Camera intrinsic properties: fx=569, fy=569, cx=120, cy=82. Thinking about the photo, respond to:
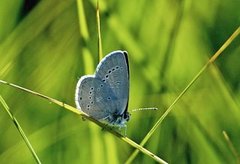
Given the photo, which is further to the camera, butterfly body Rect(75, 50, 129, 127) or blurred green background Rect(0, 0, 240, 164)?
blurred green background Rect(0, 0, 240, 164)

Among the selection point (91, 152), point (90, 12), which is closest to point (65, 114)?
point (91, 152)

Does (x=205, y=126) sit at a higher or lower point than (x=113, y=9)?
lower

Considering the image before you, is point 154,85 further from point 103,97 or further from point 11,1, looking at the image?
point 11,1

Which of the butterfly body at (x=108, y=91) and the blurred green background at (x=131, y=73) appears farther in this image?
the blurred green background at (x=131, y=73)

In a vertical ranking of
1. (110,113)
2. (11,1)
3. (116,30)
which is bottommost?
(110,113)
